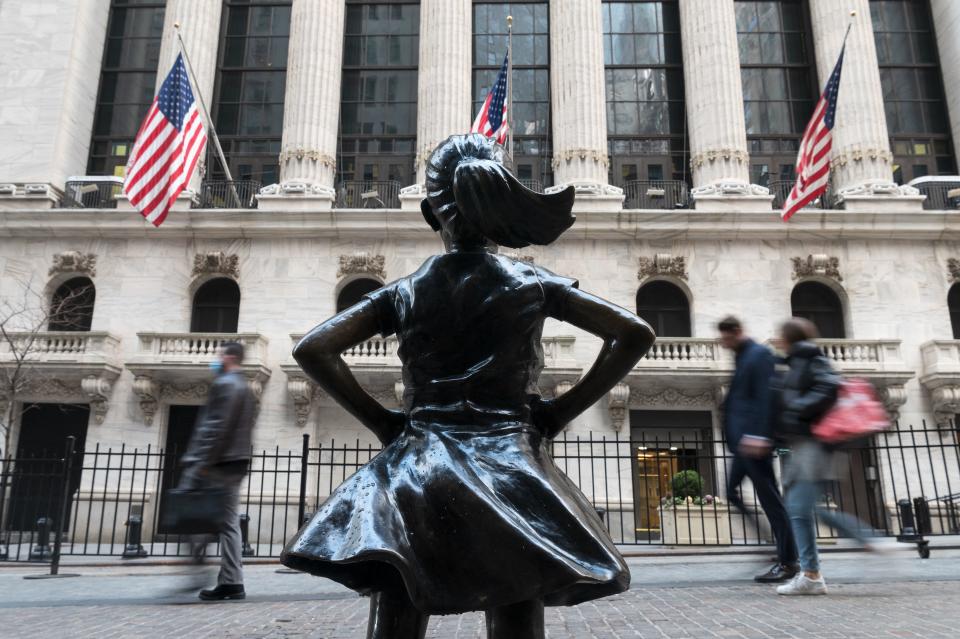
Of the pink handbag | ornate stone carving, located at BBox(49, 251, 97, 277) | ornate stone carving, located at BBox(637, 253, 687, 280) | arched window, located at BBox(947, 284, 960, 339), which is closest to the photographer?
the pink handbag

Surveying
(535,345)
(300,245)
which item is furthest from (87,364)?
(535,345)

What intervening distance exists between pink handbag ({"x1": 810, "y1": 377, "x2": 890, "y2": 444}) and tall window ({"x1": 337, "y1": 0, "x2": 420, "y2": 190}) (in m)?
18.2

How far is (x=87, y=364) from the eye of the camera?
58.0ft

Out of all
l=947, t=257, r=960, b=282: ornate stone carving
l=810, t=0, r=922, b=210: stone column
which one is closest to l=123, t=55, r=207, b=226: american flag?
l=810, t=0, r=922, b=210: stone column

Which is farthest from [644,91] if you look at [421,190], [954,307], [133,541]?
[133,541]

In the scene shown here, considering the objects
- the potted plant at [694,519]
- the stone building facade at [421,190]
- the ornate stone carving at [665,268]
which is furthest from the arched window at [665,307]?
the potted plant at [694,519]

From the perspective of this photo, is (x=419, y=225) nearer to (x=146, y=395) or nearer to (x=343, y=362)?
(x=146, y=395)

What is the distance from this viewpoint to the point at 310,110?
20750 mm

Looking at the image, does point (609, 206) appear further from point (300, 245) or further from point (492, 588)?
point (492, 588)

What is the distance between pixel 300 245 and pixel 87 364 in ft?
20.4

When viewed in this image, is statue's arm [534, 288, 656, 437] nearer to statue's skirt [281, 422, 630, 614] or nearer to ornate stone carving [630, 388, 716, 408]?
statue's skirt [281, 422, 630, 614]

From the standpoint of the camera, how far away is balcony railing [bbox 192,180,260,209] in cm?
2094

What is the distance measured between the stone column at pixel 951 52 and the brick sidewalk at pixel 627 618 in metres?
21.0

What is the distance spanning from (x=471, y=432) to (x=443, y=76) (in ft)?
66.9
